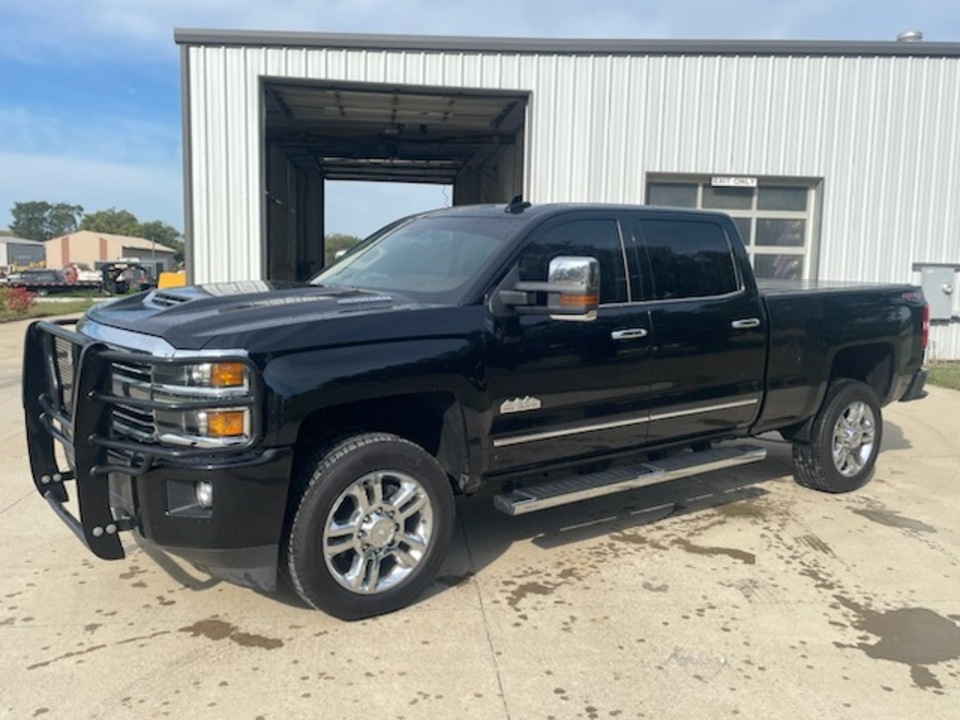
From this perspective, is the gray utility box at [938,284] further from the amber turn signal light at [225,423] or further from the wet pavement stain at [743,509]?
the amber turn signal light at [225,423]

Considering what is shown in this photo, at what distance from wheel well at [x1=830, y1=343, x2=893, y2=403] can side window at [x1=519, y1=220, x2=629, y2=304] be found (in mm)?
2356

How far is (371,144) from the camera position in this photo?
2066cm

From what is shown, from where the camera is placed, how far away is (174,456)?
3.38m

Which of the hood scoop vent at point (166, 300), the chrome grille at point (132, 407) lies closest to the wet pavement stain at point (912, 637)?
the chrome grille at point (132, 407)

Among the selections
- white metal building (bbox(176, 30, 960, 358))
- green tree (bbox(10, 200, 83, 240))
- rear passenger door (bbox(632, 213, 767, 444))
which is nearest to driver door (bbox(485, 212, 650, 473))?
rear passenger door (bbox(632, 213, 767, 444))

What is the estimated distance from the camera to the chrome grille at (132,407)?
348 centimetres

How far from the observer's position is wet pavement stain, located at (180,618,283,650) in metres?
3.63

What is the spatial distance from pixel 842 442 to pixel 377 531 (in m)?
3.95

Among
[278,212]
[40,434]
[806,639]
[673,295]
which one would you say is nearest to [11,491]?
[40,434]

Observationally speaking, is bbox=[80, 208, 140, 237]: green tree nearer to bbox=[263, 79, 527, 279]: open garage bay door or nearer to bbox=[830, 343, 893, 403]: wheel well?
bbox=[263, 79, 527, 279]: open garage bay door

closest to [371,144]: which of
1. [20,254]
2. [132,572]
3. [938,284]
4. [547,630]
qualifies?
[938,284]

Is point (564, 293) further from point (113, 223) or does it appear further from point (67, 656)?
point (113, 223)

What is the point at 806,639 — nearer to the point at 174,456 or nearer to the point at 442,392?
the point at 442,392

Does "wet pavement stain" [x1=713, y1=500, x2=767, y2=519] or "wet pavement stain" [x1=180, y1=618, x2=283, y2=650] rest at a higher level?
"wet pavement stain" [x1=713, y1=500, x2=767, y2=519]
